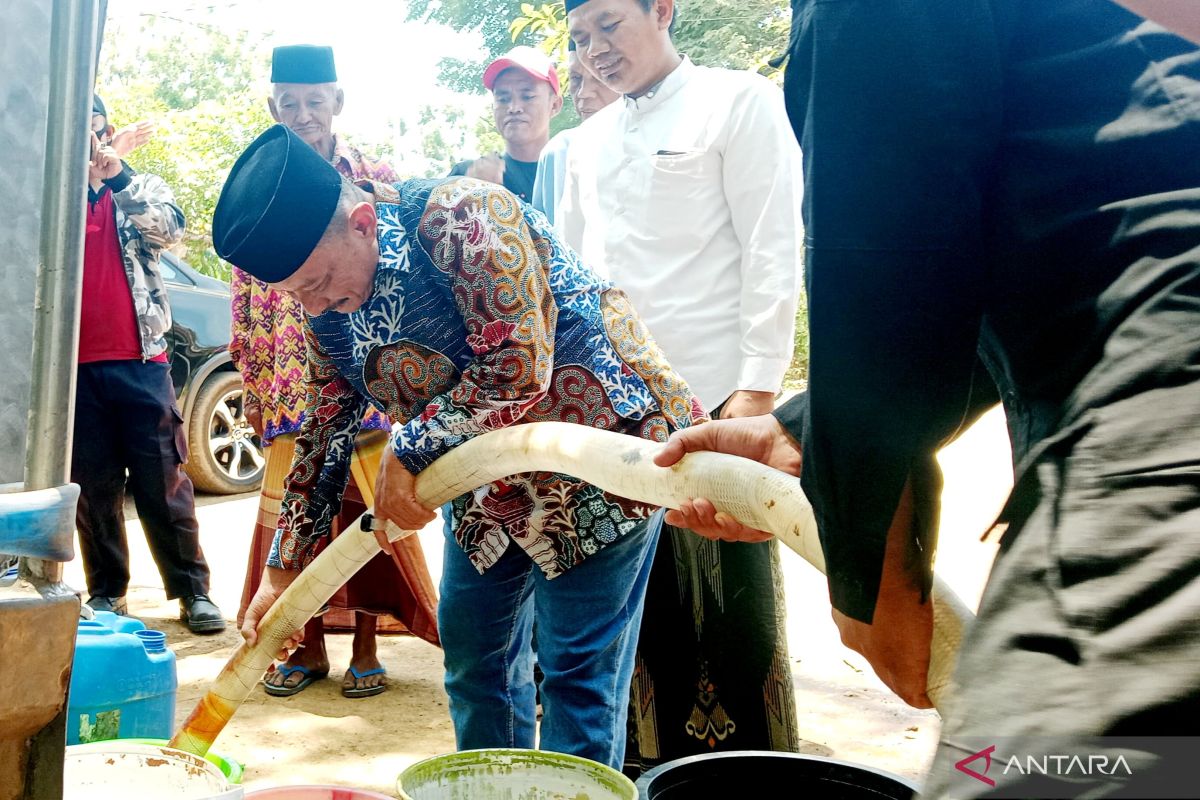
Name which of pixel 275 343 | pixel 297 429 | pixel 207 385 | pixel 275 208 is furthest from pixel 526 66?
pixel 207 385

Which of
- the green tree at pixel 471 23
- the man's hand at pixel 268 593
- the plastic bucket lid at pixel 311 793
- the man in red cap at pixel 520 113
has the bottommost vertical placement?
the plastic bucket lid at pixel 311 793

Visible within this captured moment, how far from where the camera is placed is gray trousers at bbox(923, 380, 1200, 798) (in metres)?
0.80

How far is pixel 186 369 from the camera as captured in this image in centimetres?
780

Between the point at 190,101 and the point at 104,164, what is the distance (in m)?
31.0

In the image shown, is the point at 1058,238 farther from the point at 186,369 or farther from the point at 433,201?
the point at 186,369

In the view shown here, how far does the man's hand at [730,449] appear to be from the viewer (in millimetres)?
1703

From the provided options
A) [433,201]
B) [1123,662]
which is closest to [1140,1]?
[1123,662]

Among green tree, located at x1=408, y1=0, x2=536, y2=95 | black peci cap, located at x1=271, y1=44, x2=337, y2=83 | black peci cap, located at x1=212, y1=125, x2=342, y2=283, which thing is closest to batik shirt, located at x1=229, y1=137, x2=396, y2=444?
black peci cap, located at x1=271, y1=44, x2=337, y2=83

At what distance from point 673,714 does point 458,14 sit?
27.0 meters

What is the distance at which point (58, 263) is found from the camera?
1.52m

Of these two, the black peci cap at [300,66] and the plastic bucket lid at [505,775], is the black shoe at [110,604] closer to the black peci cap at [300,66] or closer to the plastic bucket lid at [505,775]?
the black peci cap at [300,66]

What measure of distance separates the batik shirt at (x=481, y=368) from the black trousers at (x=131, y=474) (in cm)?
262

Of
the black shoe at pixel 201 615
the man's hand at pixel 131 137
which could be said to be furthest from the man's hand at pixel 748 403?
the man's hand at pixel 131 137

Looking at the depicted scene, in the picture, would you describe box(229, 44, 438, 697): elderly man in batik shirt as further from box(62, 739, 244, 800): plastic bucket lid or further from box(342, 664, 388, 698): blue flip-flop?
box(62, 739, 244, 800): plastic bucket lid
